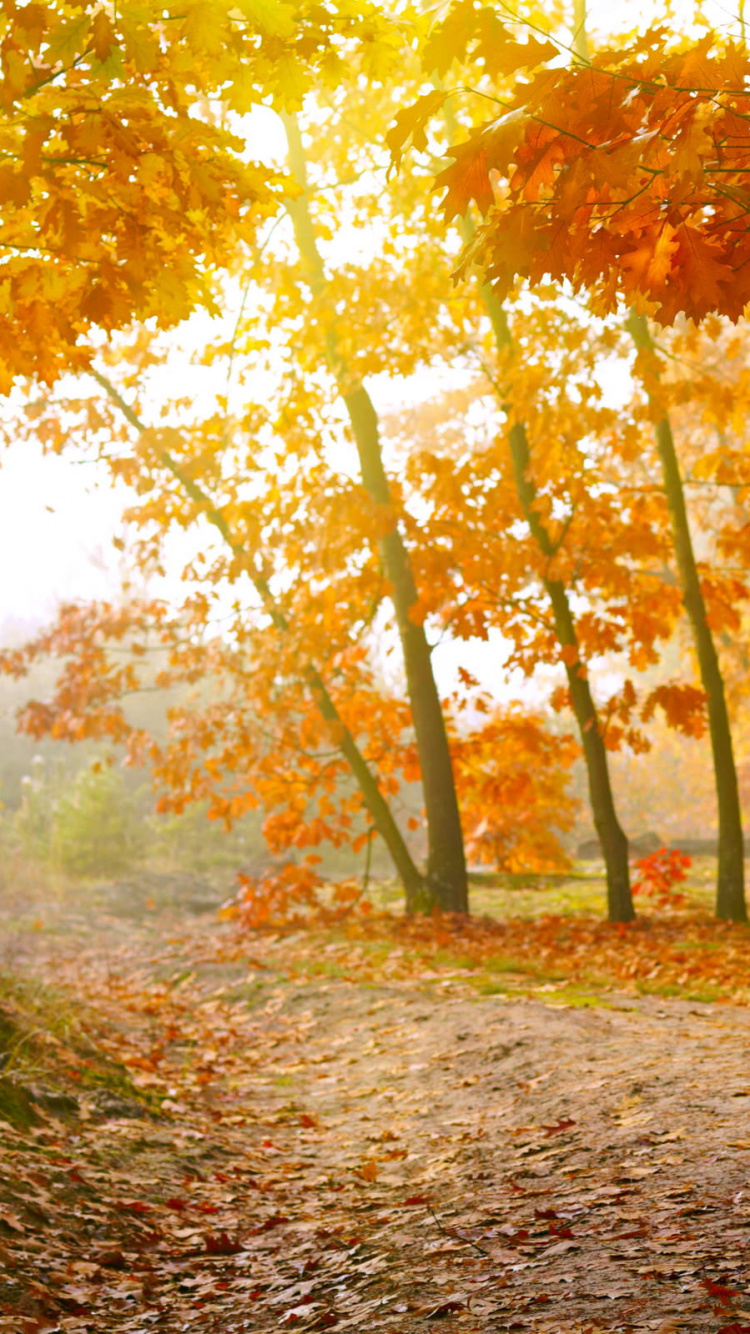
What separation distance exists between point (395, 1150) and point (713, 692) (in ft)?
18.6

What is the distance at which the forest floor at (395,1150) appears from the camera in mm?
2531

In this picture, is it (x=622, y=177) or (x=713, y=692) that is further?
(x=713, y=692)

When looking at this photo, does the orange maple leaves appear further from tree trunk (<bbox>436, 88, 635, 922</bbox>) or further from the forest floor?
tree trunk (<bbox>436, 88, 635, 922</bbox>)

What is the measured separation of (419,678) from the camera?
9883 millimetres

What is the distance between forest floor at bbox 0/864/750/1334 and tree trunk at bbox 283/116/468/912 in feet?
6.43

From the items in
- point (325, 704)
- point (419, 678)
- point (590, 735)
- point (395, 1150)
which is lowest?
point (395, 1150)

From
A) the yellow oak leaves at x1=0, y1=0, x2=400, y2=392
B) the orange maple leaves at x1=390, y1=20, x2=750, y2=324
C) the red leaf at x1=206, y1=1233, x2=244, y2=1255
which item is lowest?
the red leaf at x1=206, y1=1233, x2=244, y2=1255

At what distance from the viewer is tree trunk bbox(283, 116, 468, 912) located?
9.62m

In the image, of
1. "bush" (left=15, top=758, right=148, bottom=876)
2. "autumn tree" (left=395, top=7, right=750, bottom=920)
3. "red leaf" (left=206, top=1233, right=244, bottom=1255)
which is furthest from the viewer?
Result: "bush" (left=15, top=758, right=148, bottom=876)

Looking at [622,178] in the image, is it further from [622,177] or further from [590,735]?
[590,735]

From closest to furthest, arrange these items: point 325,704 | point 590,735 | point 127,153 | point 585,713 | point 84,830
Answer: point 127,153 → point 590,735 → point 585,713 → point 325,704 → point 84,830

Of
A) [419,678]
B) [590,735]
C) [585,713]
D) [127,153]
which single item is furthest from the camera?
[419,678]

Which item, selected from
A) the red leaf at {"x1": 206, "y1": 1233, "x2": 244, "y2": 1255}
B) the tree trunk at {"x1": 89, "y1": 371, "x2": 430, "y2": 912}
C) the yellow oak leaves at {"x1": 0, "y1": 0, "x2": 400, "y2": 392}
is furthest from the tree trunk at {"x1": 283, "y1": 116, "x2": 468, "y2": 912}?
the red leaf at {"x1": 206, "y1": 1233, "x2": 244, "y2": 1255}

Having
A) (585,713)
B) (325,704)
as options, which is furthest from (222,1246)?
(325,704)
